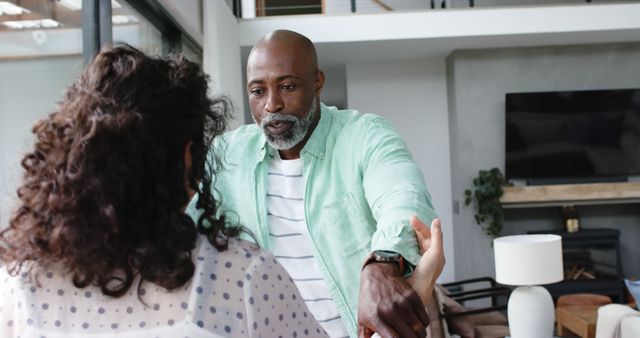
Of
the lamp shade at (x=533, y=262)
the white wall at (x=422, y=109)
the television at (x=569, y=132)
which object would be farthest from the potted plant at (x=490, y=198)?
the lamp shade at (x=533, y=262)

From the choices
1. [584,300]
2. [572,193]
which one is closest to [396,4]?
[572,193]

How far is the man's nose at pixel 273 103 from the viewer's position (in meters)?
1.51

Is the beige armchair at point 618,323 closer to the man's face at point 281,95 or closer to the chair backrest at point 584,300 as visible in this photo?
the chair backrest at point 584,300

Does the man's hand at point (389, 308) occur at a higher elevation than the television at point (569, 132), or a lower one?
lower

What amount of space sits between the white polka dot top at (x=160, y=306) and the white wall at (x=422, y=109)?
256 inches

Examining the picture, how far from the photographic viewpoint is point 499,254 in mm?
3682

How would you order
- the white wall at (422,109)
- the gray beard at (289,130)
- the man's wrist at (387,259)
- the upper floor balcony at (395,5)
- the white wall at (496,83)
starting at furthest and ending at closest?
1. the white wall at (422,109)
2. the white wall at (496,83)
3. the upper floor balcony at (395,5)
4. the gray beard at (289,130)
5. the man's wrist at (387,259)

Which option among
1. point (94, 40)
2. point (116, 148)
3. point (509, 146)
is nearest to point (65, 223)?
point (116, 148)

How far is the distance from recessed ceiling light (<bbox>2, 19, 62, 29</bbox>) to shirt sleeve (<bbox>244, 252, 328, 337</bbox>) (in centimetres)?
161

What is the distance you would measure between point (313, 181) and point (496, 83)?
18.7ft

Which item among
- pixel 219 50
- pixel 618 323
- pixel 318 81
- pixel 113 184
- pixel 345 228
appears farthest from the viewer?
pixel 219 50

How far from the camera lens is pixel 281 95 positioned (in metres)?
1.53

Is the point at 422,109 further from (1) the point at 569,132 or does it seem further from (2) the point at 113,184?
(2) the point at 113,184

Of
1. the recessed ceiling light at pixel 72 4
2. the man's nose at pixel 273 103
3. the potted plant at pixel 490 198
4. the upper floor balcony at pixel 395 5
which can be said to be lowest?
the potted plant at pixel 490 198
